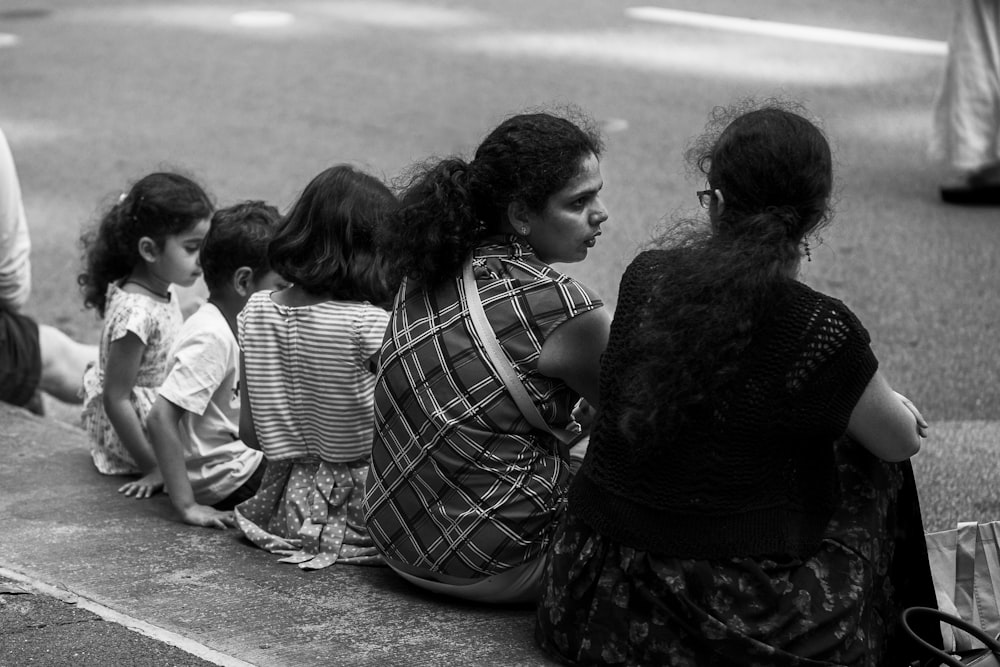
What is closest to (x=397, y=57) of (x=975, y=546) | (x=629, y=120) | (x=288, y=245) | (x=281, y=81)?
(x=281, y=81)

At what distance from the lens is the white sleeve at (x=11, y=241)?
4.63 m

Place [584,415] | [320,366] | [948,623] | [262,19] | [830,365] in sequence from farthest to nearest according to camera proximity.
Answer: [262,19]
[320,366]
[584,415]
[948,623]
[830,365]

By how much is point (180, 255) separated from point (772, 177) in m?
1.89

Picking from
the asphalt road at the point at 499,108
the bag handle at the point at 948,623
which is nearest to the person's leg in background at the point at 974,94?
the asphalt road at the point at 499,108

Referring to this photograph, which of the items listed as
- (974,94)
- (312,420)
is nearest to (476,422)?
(312,420)

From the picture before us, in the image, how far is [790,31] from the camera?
1075cm

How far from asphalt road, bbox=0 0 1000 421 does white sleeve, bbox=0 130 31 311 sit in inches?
16.3

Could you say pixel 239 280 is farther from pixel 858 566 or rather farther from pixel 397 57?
pixel 397 57

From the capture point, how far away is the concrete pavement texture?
2750 mm

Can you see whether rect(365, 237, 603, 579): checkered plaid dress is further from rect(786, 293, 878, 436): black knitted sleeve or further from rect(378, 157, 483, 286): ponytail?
rect(786, 293, 878, 436): black knitted sleeve

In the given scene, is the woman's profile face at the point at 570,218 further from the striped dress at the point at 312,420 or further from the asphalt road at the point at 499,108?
the asphalt road at the point at 499,108

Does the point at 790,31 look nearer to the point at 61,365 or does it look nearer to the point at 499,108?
the point at 499,108

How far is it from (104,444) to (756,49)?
24.1 ft

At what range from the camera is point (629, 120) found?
8812mm
